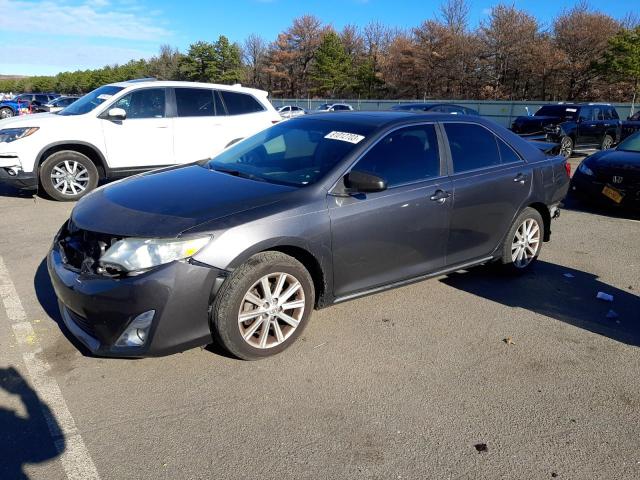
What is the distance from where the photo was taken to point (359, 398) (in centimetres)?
304

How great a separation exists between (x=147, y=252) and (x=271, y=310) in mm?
864

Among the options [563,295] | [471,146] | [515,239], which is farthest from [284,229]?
[563,295]

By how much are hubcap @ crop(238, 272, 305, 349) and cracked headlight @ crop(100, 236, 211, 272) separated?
47 cm

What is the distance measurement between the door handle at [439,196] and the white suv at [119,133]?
5.68 m

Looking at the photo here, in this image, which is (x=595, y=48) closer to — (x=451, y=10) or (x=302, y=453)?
(x=451, y=10)

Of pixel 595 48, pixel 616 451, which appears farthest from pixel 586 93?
pixel 616 451

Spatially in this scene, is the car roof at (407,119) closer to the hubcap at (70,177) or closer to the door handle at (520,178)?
the door handle at (520,178)

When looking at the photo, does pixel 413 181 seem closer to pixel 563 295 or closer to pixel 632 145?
pixel 563 295

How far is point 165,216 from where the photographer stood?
318cm

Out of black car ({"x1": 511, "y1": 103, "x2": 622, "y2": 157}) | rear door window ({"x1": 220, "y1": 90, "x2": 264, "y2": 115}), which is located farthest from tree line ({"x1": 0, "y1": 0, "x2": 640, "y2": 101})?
rear door window ({"x1": 220, "y1": 90, "x2": 264, "y2": 115})

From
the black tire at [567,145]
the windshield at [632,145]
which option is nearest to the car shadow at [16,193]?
the windshield at [632,145]

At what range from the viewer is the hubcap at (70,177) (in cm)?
788

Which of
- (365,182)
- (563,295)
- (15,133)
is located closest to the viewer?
(365,182)

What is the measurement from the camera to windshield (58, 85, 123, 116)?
8.23 meters
